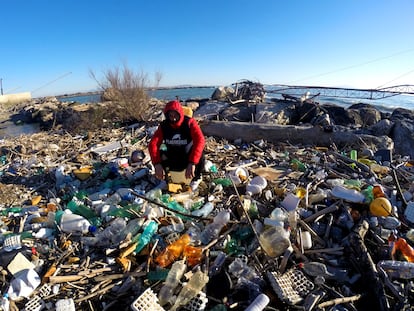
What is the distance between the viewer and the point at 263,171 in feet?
14.3

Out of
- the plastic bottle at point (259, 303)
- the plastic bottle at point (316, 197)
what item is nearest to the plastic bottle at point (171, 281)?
the plastic bottle at point (259, 303)

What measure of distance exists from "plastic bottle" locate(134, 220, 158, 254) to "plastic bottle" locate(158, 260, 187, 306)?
0.44 m

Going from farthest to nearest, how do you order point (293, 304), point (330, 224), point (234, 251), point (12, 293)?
1. point (330, 224)
2. point (234, 251)
3. point (12, 293)
4. point (293, 304)

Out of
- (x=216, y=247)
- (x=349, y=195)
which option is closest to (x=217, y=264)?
(x=216, y=247)

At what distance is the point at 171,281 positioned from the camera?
208cm

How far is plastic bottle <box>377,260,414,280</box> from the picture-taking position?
2078 millimetres

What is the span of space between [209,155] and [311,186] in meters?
2.09

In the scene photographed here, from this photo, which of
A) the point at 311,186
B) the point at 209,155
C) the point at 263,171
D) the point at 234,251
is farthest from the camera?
the point at 209,155

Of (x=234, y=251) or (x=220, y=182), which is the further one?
(x=220, y=182)

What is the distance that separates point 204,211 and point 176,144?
1.22m

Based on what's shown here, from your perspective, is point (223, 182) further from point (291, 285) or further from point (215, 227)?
point (291, 285)

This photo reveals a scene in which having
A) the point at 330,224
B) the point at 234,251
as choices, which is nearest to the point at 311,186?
the point at 330,224

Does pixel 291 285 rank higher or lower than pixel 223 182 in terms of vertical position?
lower

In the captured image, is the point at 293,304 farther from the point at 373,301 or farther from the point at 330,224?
the point at 330,224
